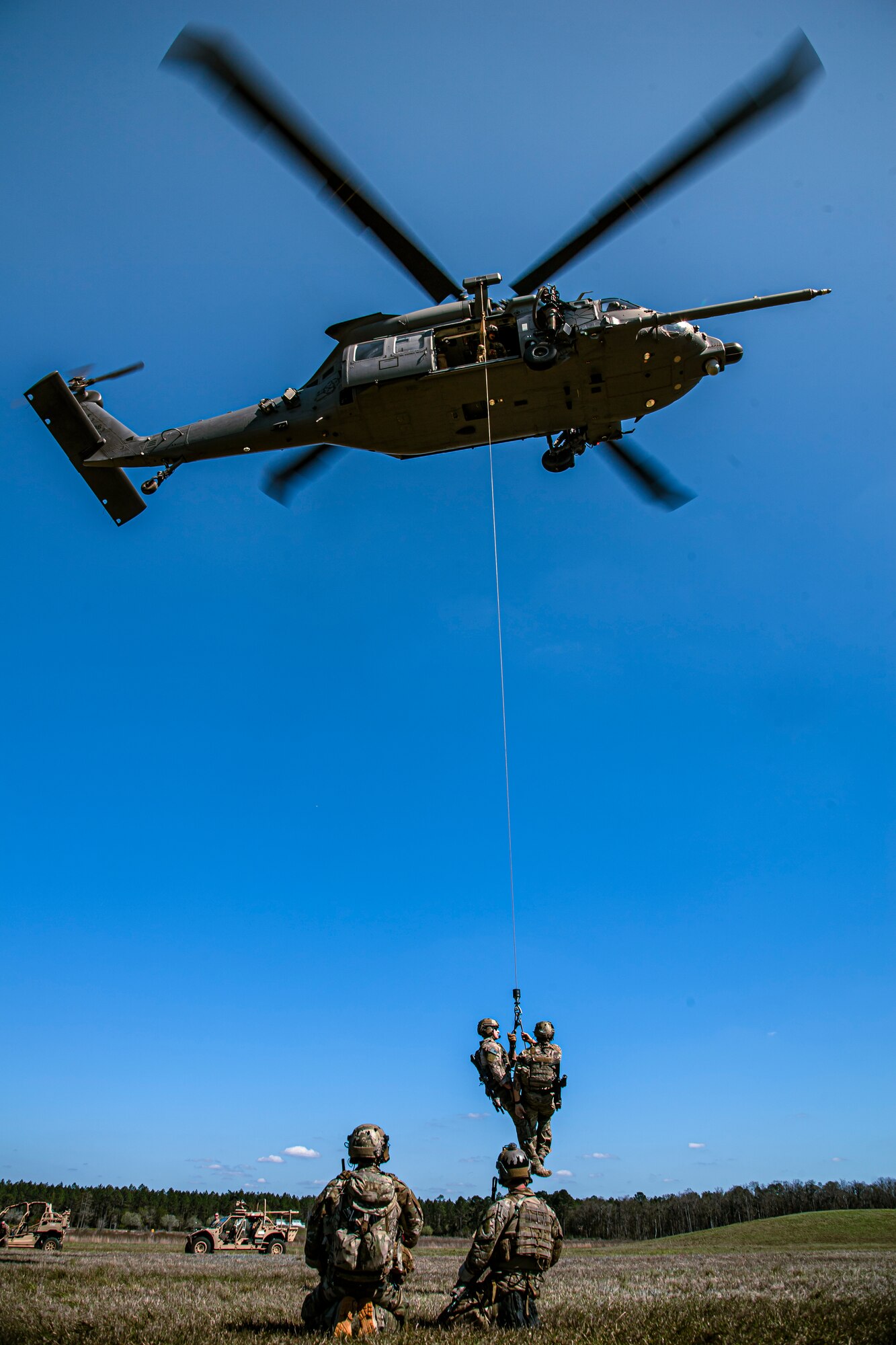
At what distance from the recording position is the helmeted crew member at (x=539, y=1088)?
10312mm

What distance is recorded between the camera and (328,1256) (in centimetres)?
618

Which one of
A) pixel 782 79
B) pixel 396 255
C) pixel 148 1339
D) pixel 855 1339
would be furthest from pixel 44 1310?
pixel 782 79

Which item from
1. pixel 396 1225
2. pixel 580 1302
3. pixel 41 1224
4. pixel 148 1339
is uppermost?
pixel 396 1225

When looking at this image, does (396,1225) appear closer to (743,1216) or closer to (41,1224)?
(41,1224)

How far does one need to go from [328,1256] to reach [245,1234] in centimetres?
2029

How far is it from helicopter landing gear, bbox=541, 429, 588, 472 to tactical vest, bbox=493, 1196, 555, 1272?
10657mm

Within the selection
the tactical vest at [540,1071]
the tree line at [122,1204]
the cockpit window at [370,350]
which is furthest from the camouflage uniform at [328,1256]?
the tree line at [122,1204]

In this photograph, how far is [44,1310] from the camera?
741cm

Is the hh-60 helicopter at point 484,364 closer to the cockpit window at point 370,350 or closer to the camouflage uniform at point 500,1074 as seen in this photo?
the cockpit window at point 370,350

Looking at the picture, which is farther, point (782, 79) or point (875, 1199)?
point (875, 1199)

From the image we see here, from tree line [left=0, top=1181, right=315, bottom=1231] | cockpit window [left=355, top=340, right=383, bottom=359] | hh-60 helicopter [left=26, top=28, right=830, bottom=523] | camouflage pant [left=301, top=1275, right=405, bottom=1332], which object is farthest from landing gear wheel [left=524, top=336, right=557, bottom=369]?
tree line [left=0, top=1181, right=315, bottom=1231]

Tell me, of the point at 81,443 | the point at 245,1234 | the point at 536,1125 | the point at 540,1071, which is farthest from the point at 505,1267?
the point at 245,1234

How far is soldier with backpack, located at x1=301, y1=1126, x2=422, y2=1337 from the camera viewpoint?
19.8ft

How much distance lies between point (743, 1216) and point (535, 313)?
225 feet
